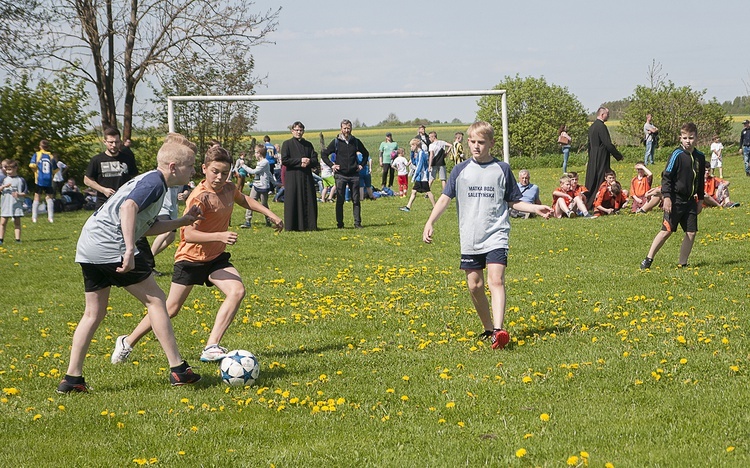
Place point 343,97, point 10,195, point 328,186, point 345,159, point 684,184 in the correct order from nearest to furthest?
point 684,184, point 10,195, point 345,159, point 343,97, point 328,186

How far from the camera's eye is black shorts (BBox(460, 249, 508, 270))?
292 inches

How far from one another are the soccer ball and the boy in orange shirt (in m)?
0.49

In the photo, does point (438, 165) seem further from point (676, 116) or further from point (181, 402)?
point (676, 116)

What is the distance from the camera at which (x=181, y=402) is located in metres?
5.97

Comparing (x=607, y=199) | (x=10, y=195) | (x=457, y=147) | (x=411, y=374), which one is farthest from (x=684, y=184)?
(x=457, y=147)

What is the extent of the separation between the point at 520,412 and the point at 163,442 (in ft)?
7.50

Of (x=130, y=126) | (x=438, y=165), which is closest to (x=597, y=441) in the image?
(x=438, y=165)

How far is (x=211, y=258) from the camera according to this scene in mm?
7152

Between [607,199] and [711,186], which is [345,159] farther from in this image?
[711,186]

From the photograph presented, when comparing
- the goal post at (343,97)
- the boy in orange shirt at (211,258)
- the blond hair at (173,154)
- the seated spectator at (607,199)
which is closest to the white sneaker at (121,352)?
the boy in orange shirt at (211,258)

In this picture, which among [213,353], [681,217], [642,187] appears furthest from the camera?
[642,187]

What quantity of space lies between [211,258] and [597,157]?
14.1 metres

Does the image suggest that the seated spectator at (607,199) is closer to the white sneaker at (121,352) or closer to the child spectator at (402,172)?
the child spectator at (402,172)

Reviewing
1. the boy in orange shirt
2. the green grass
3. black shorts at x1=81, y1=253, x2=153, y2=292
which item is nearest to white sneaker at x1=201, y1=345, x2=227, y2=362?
the boy in orange shirt
